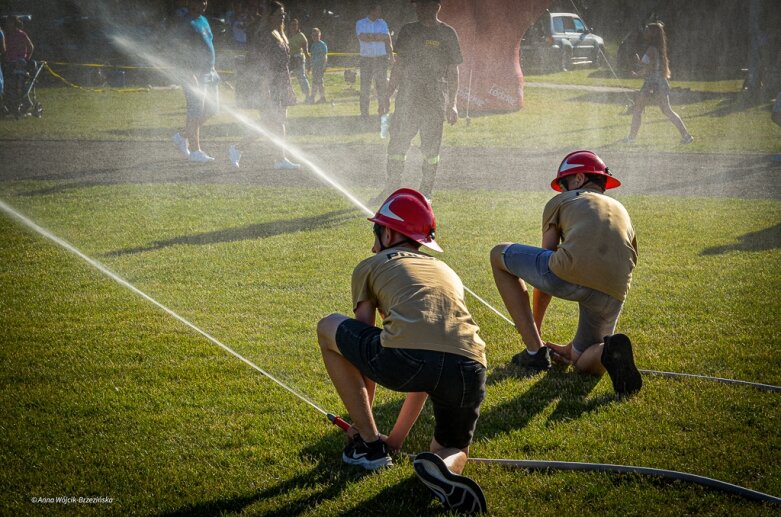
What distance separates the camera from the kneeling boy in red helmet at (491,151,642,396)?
4656 millimetres

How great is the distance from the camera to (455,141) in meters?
15.4

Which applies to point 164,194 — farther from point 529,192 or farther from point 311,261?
point 529,192

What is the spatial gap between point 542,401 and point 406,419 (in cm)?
103

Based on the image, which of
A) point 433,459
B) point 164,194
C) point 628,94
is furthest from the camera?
point 628,94

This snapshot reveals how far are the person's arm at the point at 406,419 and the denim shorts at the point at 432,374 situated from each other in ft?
0.55

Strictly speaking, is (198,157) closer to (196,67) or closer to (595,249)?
(196,67)

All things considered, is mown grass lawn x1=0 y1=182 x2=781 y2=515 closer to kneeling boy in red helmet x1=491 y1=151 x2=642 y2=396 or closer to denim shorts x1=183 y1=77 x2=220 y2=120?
kneeling boy in red helmet x1=491 y1=151 x2=642 y2=396

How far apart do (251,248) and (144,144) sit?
772cm

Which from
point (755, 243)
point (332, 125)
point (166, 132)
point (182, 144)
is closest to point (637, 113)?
point (332, 125)

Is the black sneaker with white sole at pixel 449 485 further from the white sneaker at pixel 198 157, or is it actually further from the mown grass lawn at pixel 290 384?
the white sneaker at pixel 198 157

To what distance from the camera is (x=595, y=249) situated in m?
4.67

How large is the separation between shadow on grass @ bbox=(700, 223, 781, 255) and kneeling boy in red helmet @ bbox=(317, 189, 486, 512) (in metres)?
5.02

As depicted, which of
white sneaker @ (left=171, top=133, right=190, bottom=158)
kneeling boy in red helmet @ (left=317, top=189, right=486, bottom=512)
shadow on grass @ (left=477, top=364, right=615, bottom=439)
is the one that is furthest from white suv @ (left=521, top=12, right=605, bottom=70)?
kneeling boy in red helmet @ (left=317, top=189, right=486, bottom=512)

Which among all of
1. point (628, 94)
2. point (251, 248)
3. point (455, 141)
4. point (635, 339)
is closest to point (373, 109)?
point (455, 141)
